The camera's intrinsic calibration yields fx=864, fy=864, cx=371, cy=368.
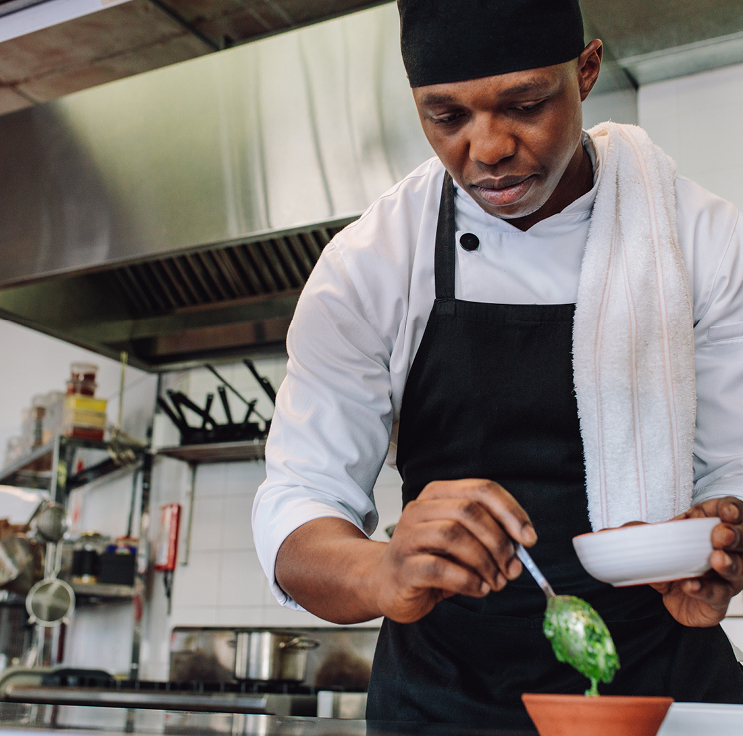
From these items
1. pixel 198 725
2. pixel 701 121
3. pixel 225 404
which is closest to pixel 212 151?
pixel 225 404

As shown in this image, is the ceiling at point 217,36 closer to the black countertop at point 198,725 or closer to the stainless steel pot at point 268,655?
the black countertop at point 198,725

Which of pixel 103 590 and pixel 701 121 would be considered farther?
pixel 103 590

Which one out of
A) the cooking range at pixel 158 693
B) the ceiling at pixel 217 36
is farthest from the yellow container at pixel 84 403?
the ceiling at pixel 217 36

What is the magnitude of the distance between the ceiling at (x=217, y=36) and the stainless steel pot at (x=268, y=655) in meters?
1.73

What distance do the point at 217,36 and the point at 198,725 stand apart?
8.78 feet

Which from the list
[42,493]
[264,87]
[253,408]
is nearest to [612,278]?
[264,87]

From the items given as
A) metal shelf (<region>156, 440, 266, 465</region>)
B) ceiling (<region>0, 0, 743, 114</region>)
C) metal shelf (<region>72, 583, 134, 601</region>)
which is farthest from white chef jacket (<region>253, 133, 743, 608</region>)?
metal shelf (<region>72, 583, 134, 601</region>)

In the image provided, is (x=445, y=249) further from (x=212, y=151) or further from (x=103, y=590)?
(x=103, y=590)

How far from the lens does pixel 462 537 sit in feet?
2.11

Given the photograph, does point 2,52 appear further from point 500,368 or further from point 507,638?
point 507,638

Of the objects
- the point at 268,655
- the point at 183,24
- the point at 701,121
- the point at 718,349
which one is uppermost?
the point at 183,24

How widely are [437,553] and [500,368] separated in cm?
46

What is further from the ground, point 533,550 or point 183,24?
point 183,24

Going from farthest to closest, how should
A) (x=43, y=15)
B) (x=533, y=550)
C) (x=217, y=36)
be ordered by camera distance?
(x=217, y=36) → (x=43, y=15) → (x=533, y=550)
